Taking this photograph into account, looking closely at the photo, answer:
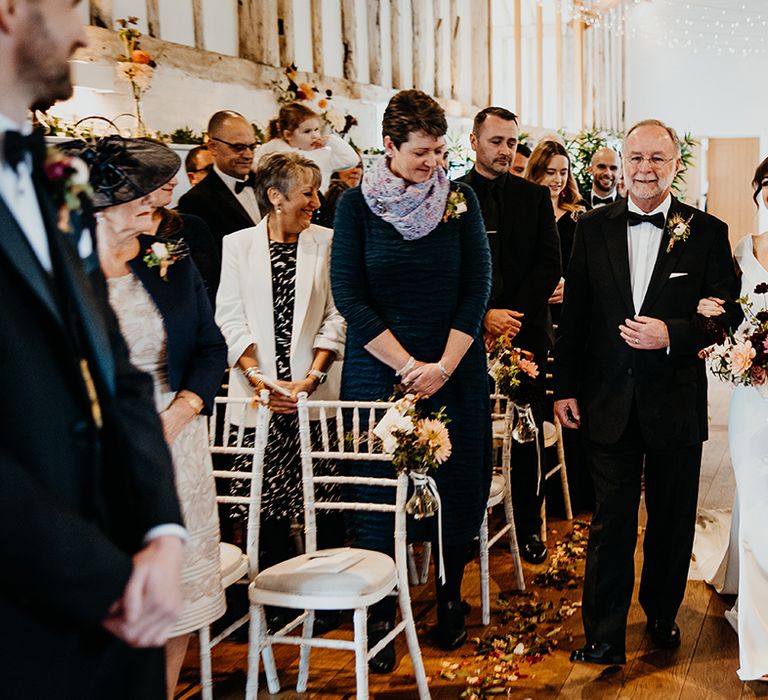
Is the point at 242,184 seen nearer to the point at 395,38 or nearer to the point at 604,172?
the point at 604,172

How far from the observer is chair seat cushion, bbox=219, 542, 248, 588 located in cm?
317

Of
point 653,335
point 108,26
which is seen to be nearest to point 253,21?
point 108,26

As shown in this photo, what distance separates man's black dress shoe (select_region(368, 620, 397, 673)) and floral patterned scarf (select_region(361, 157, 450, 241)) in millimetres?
1388

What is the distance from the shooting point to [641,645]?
3.74m

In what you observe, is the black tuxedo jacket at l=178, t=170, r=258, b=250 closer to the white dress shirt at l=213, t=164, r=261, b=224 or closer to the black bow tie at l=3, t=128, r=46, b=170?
the white dress shirt at l=213, t=164, r=261, b=224

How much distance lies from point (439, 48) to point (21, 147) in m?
12.2

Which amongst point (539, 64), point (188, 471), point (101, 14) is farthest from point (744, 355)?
point (539, 64)

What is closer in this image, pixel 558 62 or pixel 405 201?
pixel 405 201

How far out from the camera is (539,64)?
54.4ft

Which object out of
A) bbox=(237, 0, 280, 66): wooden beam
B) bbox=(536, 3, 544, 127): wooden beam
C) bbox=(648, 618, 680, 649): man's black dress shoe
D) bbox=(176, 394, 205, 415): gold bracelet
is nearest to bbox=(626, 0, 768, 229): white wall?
bbox=(536, 3, 544, 127): wooden beam

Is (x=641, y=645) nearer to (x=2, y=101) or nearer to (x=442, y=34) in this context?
(x=2, y=101)

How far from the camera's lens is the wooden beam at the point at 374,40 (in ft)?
36.6

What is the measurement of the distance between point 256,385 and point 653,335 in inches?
56.3

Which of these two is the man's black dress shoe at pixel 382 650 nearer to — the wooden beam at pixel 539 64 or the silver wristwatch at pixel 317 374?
the silver wristwatch at pixel 317 374
